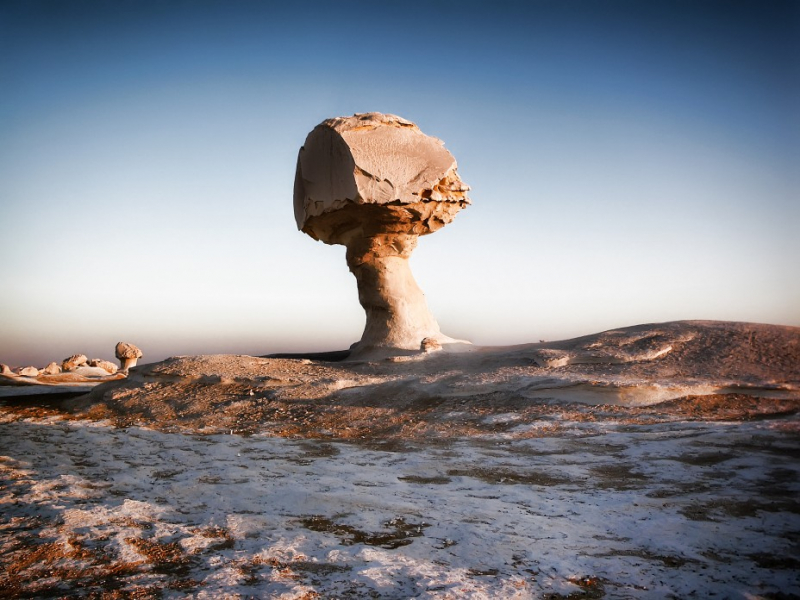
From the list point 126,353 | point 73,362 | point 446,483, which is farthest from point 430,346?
point 73,362

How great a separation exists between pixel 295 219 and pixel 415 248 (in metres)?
2.61

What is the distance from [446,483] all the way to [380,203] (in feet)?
21.8

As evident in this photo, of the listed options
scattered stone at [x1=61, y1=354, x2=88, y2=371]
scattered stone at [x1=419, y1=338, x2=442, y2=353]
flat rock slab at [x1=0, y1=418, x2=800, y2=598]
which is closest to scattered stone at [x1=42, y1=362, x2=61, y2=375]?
scattered stone at [x1=61, y1=354, x2=88, y2=371]

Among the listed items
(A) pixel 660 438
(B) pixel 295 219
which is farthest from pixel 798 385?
(B) pixel 295 219

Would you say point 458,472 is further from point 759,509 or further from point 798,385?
point 798,385

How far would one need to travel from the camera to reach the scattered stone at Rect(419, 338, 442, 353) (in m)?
8.90

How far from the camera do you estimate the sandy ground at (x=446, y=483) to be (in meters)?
2.06

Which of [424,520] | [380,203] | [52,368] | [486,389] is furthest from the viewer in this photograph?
[52,368]

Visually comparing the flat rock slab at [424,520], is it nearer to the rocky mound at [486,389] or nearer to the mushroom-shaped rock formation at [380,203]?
the rocky mound at [486,389]

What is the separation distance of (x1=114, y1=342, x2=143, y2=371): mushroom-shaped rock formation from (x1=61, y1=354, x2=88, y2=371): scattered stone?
216 cm

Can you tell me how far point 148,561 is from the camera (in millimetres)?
2188

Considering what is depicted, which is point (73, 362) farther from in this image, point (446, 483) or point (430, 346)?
point (446, 483)

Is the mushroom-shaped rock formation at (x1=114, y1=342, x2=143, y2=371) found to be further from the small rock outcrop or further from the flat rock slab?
the flat rock slab

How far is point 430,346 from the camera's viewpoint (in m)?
8.93
